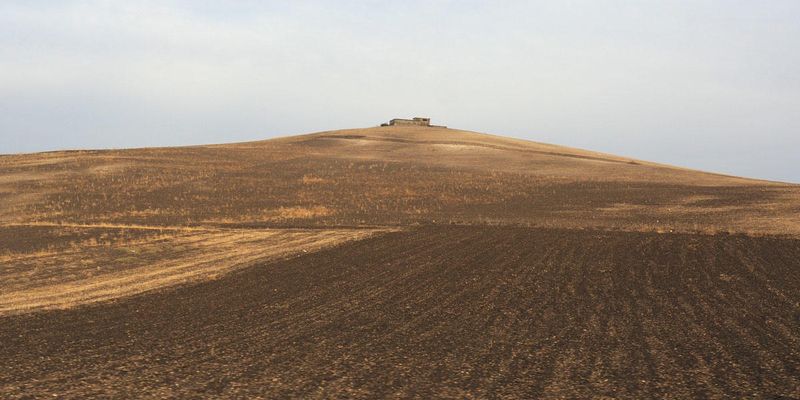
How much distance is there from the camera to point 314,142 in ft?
302

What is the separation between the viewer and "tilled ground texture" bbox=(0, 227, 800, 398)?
11.3 m

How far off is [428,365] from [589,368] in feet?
9.12

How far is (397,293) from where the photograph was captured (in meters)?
19.6

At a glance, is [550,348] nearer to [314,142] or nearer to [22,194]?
[22,194]

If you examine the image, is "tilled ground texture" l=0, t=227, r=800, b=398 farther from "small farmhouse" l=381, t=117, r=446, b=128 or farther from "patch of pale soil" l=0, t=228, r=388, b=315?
"small farmhouse" l=381, t=117, r=446, b=128

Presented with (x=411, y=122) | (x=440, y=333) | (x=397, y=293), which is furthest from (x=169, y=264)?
(x=411, y=122)

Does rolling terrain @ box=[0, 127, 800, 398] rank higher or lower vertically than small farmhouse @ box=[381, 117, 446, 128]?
lower

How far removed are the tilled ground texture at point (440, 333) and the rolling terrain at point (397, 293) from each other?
7cm

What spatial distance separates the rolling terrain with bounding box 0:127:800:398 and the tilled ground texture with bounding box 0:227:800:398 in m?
0.07

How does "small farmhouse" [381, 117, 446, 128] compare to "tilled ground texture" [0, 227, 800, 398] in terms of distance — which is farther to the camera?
"small farmhouse" [381, 117, 446, 128]

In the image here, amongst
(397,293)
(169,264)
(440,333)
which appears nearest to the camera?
(440,333)

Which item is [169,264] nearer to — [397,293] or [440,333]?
[397,293]

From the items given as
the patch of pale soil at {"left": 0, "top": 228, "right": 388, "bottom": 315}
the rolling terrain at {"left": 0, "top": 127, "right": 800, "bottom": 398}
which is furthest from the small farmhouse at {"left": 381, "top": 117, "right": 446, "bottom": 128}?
the patch of pale soil at {"left": 0, "top": 228, "right": 388, "bottom": 315}

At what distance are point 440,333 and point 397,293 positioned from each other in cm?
467
